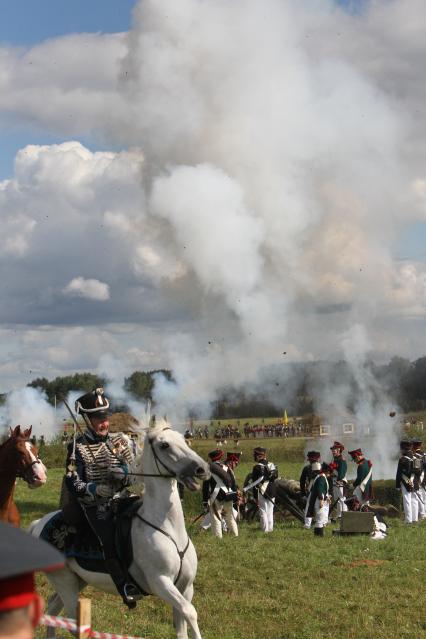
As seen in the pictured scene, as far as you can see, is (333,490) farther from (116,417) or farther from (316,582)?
(116,417)

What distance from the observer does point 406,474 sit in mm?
25625

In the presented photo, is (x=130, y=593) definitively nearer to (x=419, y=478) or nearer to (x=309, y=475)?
(x=309, y=475)

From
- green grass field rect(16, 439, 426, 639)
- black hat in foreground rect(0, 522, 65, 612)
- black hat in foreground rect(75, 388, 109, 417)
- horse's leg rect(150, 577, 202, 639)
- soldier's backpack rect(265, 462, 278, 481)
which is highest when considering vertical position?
black hat in foreground rect(75, 388, 109, 417)

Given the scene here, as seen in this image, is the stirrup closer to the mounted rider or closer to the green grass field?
the mounted rider

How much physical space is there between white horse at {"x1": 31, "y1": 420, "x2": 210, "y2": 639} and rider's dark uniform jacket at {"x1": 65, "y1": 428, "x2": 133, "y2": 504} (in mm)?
418

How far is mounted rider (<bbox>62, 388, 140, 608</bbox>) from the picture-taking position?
380 inches

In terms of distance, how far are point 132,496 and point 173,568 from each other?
3.93 feet

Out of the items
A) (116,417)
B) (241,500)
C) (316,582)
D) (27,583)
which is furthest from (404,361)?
(27,583)

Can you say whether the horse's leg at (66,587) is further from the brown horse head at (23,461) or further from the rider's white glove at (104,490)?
the brown horse head at (23,461)

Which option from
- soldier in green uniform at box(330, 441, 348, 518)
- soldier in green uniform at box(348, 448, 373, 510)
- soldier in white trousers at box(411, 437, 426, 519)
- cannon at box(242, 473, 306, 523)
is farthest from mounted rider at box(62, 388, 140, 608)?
soldier in white trousers at box(411, 437, 426, 519)

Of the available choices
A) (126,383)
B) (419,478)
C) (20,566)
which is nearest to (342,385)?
(126,383)

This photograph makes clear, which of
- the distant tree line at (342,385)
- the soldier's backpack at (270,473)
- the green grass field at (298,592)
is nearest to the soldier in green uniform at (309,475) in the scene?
the soldier's backpack at (270,473)

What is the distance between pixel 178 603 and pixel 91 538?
1556 mm

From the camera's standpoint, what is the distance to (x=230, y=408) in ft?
286
